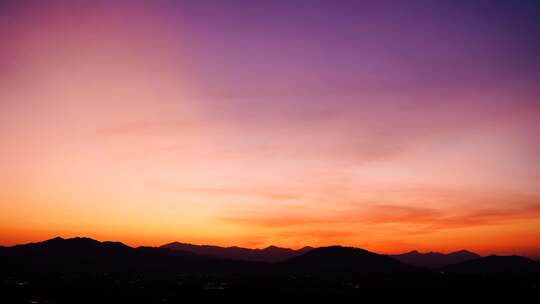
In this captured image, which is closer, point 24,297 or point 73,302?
point 73,302

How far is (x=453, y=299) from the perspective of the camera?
638 ft

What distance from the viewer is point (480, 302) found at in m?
186

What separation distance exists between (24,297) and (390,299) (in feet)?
479

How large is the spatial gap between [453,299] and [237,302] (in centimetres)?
8775

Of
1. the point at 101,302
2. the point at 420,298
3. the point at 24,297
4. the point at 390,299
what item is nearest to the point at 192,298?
the point at 101,302

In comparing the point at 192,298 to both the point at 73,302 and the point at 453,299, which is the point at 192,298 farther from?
the point at 453,299

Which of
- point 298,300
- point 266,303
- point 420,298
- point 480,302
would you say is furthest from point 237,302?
point 480,302

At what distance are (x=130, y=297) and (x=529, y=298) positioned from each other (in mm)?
162218

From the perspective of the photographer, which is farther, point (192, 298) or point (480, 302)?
point (192, 298)

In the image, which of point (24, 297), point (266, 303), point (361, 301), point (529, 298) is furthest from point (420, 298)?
point (24, 297)

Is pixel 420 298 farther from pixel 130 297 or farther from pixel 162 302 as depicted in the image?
pixel 130 297

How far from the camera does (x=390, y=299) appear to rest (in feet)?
642

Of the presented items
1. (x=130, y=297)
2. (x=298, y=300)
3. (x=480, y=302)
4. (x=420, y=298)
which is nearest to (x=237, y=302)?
(x=298, y=300)

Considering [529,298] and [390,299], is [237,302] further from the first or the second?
[529,298]
